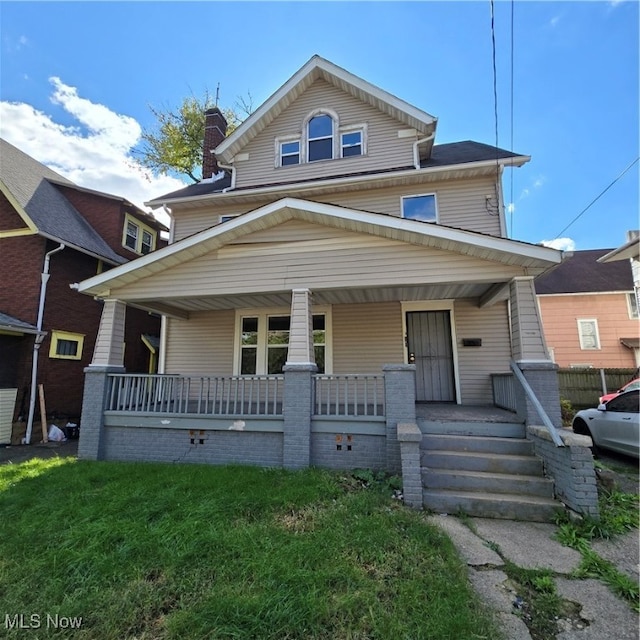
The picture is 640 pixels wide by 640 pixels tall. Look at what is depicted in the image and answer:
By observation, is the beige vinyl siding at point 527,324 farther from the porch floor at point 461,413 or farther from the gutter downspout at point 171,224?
the gutter downspout at point 171,224

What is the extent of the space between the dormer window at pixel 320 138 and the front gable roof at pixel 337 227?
418cm

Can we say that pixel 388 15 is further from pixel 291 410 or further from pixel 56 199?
pixel 56 199

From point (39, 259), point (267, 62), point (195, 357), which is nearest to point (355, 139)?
point (267, 62)

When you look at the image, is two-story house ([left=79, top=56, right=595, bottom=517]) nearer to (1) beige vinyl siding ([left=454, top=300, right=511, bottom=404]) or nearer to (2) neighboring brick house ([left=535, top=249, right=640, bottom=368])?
(1) beige vinyl siding ([left=454, top=300, right=511, bottom=404])

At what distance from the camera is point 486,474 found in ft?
15.3

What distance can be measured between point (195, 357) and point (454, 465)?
Answer: 6955mm

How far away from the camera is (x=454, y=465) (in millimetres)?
4898

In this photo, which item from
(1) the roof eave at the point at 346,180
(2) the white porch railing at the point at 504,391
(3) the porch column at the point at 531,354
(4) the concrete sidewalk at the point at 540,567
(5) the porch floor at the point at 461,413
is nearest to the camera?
(4) the concrete sidewalk at the point at 540,567

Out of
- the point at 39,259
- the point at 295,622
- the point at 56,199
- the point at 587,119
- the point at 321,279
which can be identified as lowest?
the point at 295,622

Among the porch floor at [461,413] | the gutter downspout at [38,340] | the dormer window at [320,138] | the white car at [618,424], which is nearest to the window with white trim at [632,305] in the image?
the white car at [618,424]

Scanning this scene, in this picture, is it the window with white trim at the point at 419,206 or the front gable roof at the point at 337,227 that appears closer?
the front gable roof at the point at 337,227

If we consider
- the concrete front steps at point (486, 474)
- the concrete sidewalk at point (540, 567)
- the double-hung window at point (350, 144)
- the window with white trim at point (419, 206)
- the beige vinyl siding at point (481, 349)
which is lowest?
the concrete sidewalk at point (540, 567)

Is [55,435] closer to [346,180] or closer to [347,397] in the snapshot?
[347,397]

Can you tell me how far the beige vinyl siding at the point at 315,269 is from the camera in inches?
224
